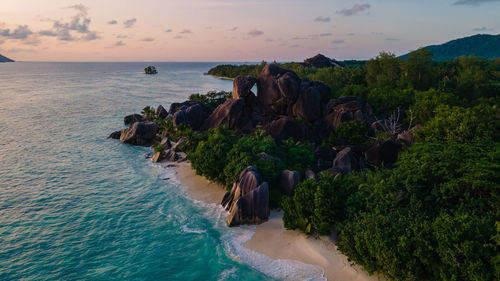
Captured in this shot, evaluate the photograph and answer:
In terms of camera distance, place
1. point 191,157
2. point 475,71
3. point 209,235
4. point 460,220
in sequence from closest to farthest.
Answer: point 460,220 → point 209,235 → point 191,157 → point 475,71

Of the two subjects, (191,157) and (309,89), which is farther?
(309,89)

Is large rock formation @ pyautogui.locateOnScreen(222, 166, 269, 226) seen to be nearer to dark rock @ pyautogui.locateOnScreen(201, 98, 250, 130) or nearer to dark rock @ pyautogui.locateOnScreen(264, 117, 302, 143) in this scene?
dark rock @ pyautogui.locateOnScreen(264, 117, 302, 143)

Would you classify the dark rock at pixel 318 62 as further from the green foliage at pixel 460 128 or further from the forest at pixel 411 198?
the green foliage at pixel 460 128

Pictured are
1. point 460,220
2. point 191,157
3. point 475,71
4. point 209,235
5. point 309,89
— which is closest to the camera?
point 460,220

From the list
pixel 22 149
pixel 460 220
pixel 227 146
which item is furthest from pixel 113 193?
pixel 460 220

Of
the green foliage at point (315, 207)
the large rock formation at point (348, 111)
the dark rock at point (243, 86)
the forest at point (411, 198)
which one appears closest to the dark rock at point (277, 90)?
the dark rock at point (243, 86)

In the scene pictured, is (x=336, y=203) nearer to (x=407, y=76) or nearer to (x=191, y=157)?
(x=191, y=157)

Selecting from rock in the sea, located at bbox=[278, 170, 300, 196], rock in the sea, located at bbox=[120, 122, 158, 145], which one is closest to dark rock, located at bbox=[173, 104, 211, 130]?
rock in the sea, located at bbox=[120, 122, 158, 145]
